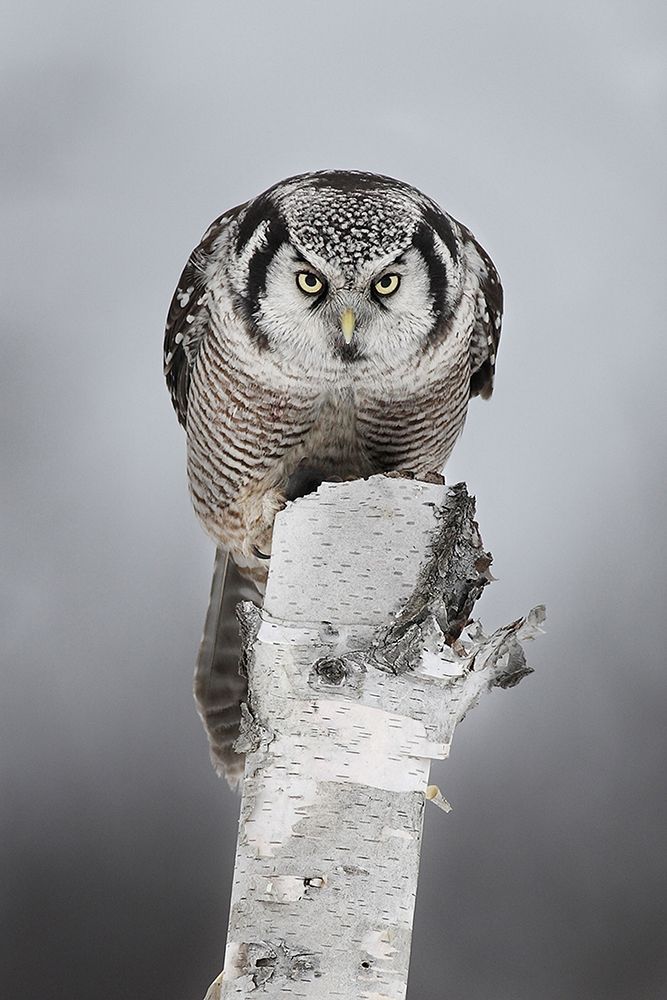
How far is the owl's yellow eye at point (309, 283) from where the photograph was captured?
1229mm

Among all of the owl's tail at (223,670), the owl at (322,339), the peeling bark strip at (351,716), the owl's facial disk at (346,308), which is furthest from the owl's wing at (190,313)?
the peeling bark strip at (351,716)

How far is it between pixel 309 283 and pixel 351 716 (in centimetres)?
45

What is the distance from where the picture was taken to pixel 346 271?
1192mm

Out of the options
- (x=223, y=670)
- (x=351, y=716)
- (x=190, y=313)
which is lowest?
(x=351, y=716)

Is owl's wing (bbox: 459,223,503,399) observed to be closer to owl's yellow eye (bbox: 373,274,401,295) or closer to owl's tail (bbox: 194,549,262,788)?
owl's yellow eye (bbox: 373,274,401,295)

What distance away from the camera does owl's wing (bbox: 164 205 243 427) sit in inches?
56.5

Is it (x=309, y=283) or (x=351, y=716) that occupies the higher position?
(x=309, y=283)

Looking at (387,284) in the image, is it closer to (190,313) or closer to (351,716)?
(190,313)

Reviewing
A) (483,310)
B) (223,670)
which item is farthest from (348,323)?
(223,670)

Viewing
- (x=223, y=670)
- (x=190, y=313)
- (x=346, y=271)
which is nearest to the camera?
(x=346, y=271)

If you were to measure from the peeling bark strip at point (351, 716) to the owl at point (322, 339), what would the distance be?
8.2 inches

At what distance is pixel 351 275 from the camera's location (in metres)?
1.20

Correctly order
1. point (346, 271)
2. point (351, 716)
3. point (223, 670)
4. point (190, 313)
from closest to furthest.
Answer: point (351, 716) → point (346, 271) → point (190, 313) → point (223, 670)

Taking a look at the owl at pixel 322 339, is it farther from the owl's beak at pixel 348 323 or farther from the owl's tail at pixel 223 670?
the owl's tail at pixel 223 670
